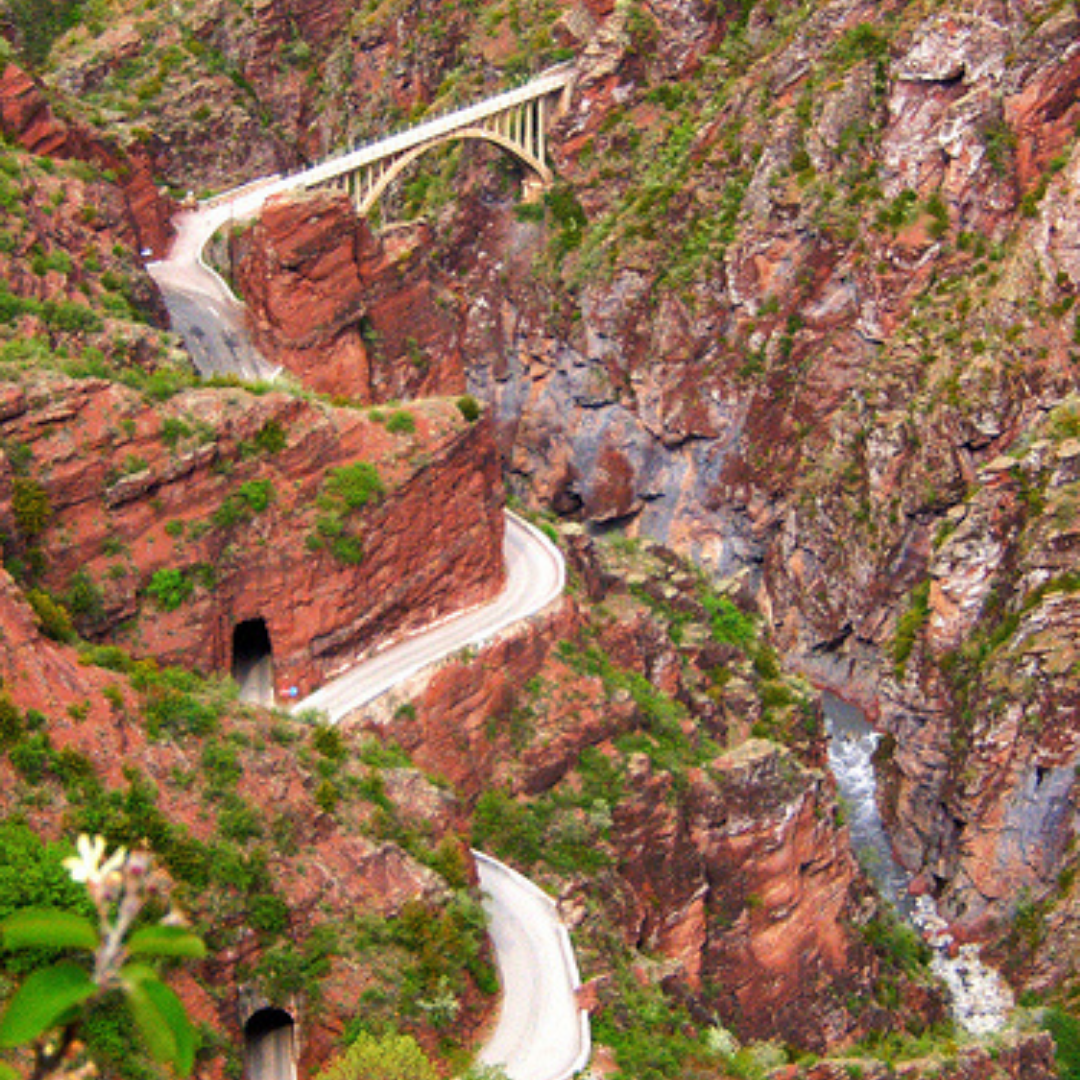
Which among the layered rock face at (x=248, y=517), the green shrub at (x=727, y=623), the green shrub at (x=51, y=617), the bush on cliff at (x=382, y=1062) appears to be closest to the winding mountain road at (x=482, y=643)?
the layered rock face at (x=248, y=517)

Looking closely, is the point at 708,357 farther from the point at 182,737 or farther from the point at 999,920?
the point at 182,737

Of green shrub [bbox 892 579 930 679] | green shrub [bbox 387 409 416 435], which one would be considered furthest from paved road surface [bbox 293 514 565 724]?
green shrub [bbox 892 579 930 679]

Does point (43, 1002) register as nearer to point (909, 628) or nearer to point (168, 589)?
point (168, 589)

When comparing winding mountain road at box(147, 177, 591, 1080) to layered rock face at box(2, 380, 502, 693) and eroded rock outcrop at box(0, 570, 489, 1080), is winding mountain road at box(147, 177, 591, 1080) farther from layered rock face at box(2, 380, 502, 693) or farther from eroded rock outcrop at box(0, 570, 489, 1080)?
eroded rock outcrop at box(0, 570, 489, 1080)

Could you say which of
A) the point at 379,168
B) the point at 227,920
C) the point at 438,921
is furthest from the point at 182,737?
the point at 379,168

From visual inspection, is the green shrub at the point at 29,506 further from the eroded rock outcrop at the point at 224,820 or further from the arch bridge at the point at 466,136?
the arch bridge at the point at 466,136

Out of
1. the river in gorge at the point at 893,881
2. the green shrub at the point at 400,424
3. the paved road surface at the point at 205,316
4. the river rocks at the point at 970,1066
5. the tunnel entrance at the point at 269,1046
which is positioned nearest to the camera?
the tunnel entrance at the point at 269,1046

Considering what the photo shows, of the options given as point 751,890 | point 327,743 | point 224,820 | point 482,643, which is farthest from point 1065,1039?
point 224,820
